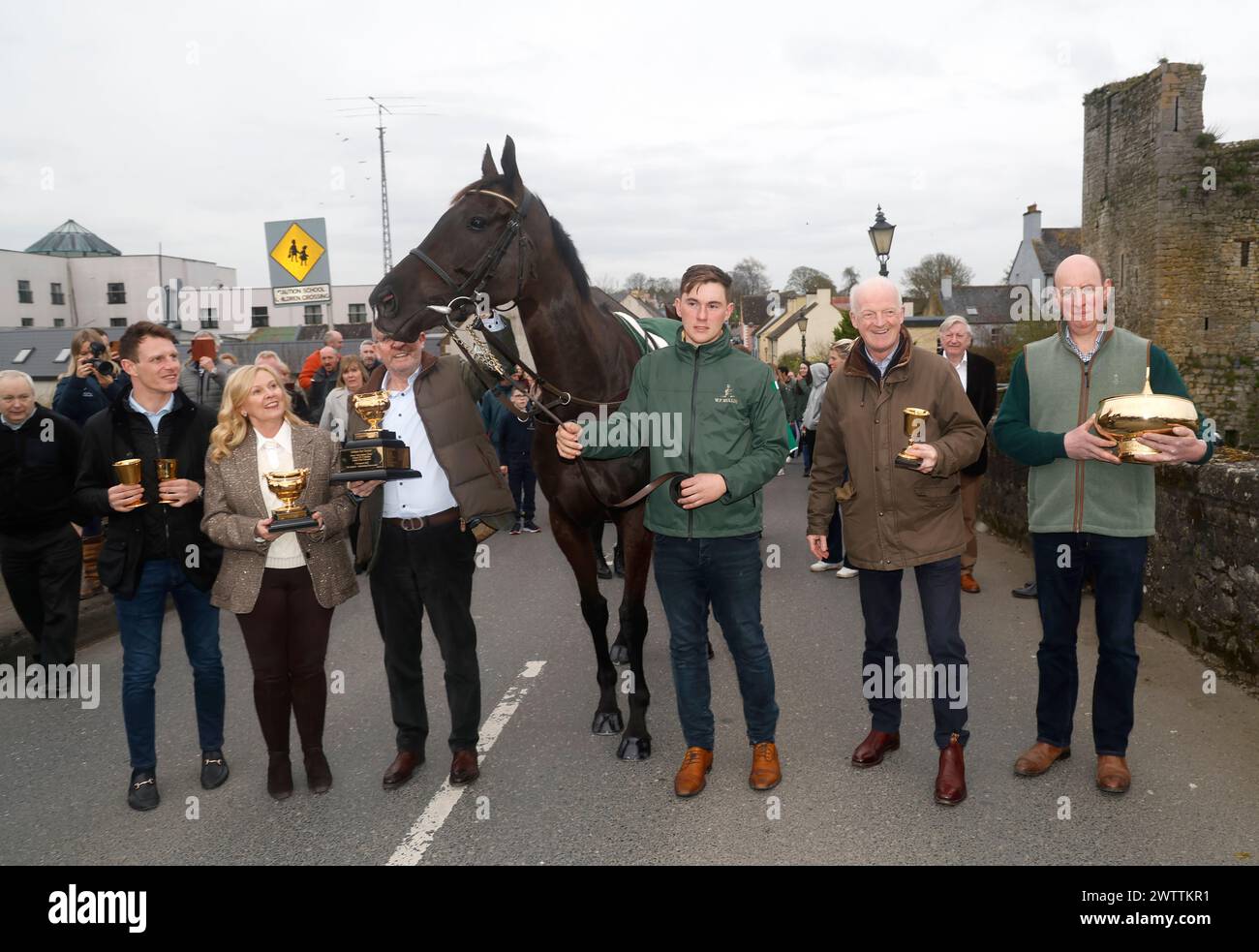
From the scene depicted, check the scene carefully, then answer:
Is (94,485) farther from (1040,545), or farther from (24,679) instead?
(1040,545)

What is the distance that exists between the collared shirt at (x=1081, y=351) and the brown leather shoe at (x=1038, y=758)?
1762mm

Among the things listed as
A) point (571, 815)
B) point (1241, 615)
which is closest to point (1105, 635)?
point (1241, 615)

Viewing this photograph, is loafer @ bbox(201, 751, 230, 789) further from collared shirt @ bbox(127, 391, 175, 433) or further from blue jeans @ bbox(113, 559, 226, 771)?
collared shirt @ bbox(127, 391, 175, 433)

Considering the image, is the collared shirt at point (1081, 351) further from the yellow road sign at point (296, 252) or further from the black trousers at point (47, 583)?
the yellow road sign at point (296, 252)

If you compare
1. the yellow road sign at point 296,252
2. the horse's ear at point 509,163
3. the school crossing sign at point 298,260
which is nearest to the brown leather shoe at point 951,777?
the horse's ear at point 509,163

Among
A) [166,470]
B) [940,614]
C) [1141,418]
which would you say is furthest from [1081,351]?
[166,470]

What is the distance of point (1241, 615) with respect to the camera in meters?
5.04

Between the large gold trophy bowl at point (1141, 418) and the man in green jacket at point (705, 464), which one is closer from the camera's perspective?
the large gold trophy bowl at point (1141, 418)

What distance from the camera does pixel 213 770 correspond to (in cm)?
431

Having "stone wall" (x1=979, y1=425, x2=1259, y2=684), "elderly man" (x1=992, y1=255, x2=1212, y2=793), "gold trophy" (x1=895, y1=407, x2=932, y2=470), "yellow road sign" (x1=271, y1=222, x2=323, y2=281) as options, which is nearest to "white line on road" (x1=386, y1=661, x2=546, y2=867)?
"gold trophy" (x1=895, y1=407, x2=932, y2=470)

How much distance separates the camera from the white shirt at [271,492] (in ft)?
13.4

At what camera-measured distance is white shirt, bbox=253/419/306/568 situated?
13.4 ft

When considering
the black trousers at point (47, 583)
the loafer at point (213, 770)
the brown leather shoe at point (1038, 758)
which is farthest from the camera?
the black trousers at point (47, 583)

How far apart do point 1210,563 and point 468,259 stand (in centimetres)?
464
